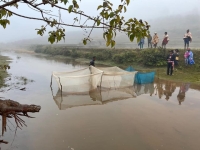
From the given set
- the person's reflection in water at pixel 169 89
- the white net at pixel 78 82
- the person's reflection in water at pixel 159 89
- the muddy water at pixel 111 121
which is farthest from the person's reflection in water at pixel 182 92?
the white net at pixel 78 82

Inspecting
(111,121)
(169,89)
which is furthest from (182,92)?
(111,121)

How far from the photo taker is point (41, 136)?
19.0 ft

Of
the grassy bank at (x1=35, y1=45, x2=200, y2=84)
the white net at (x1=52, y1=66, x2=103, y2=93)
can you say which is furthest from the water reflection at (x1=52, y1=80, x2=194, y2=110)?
the grassy bank at (x1=35, y1=45, x2=200, y2=84)

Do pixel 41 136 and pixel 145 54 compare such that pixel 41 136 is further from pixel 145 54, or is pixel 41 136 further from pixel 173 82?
pixel 145 54

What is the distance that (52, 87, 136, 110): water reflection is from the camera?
28.6ft

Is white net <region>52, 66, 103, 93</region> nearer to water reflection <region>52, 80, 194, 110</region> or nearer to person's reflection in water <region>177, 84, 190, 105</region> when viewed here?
water reflection <region>52, 80, 194, 110</region>

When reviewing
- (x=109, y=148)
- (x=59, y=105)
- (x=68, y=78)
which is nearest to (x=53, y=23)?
(x=109, y=148)

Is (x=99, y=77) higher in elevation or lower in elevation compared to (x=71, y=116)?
higher

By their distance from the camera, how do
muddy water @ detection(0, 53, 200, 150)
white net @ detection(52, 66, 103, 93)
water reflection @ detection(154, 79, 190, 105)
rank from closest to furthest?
muddy water @ detection(0, 53, 200, 150) → white net @ detection(52, 66, 103, 93) → water reflection @ detection(154, 79, 190, 105)

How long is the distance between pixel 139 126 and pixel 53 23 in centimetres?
459

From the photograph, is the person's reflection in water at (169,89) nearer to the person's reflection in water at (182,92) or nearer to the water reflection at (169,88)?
the water reflection at (169,88)

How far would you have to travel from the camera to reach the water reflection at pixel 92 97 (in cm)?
872

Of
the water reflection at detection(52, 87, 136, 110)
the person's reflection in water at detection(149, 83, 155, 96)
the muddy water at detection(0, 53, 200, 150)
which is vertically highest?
the person's reflection in water at detection(149, 83, 155, 96)

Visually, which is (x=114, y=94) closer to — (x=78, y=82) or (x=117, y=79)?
(x=117, y=79)
